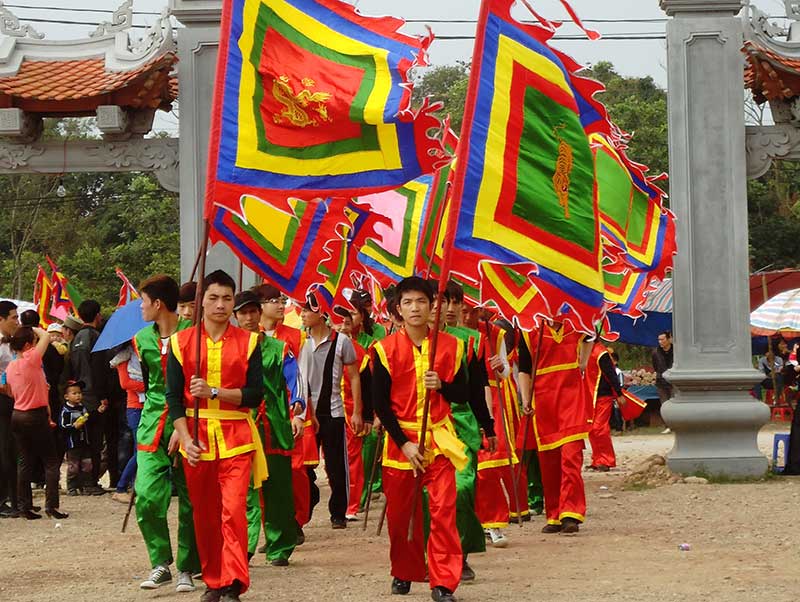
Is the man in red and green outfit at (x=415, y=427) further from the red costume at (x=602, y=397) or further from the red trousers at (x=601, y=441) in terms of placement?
the red trousers at (x=601, y=441)

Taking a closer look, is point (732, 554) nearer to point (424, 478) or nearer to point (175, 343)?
point (424, 478)

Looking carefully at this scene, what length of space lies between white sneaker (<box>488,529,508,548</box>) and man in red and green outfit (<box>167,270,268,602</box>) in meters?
2.58

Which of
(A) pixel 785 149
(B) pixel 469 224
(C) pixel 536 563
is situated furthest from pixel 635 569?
(A) pixel 785 149

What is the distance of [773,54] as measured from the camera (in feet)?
46.1

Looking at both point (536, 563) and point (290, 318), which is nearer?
point (536, 563)

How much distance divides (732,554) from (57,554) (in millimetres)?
4374

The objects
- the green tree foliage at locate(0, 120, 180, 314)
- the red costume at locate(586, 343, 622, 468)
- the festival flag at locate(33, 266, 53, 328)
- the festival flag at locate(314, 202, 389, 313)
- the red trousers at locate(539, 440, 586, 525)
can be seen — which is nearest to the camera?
the red trousers at locate(539, 440, 586, 525)

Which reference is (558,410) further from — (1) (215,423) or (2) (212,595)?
(2) (212,595)

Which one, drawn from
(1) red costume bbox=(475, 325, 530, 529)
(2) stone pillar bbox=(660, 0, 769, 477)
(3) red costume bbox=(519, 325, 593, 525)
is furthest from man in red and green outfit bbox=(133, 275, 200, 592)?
(2) stone pillar bbox=(660, 0, 769, 477)

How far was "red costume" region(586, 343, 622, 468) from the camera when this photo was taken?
50.8 feet

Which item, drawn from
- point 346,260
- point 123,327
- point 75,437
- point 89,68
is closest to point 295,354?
point 346,260

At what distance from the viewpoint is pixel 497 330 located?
34.4 ft

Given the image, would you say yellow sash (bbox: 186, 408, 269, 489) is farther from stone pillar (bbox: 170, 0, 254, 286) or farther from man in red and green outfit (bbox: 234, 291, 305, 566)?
stone pillar (bbox: 170, 0, 254, 286)

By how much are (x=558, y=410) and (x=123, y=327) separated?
3.47 meters
